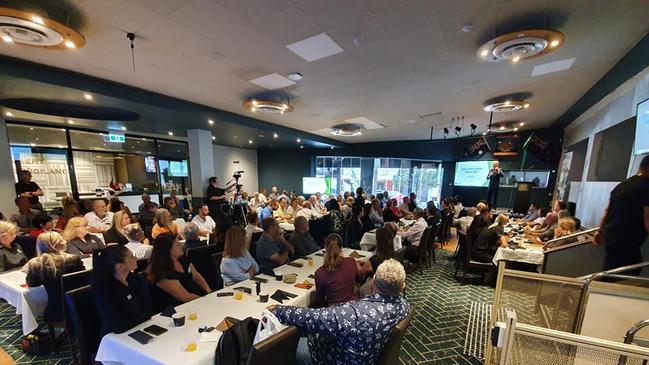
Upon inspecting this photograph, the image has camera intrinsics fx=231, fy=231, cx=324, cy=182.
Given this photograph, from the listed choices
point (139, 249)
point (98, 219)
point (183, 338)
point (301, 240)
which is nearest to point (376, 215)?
point (301, 240)

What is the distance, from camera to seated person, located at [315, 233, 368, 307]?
221cm

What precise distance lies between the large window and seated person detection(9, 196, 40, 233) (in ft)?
33.2

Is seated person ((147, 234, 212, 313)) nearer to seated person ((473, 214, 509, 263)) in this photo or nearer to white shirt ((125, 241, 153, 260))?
white shirt ((125, 241, 153, 260))

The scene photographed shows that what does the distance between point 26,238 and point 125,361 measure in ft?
11.0

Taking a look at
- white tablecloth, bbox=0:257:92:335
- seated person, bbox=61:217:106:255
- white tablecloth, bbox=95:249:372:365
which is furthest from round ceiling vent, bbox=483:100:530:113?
seated person, bbox=61:217:106:255

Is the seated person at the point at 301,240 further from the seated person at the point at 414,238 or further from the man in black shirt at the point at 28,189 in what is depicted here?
the man in black shirt at the point at 28,189

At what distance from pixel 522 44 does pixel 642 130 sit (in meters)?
2.16

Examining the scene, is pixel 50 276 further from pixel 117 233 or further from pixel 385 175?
pixel 385 175

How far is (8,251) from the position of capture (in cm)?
282

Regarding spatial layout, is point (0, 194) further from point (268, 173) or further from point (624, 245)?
point (624, 245)

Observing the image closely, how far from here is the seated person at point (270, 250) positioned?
3242mm

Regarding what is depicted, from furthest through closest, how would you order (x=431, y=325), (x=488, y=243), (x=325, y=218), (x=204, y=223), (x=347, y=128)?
(x=347, y=128) → (x=325, y=218) → (x=204, y=223) → (x=488, y=243) → (x=431, y=325)

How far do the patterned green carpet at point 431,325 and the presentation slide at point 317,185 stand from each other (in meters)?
8.42

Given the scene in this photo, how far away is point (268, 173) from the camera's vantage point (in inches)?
547
